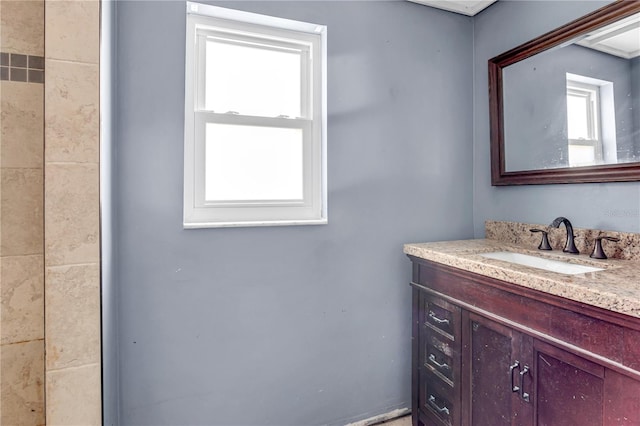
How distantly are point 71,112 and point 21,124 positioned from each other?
1.01ft

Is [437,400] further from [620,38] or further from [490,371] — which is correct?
[620,38]

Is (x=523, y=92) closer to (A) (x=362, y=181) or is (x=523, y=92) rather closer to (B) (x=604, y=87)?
(B) (x=604, y=87)

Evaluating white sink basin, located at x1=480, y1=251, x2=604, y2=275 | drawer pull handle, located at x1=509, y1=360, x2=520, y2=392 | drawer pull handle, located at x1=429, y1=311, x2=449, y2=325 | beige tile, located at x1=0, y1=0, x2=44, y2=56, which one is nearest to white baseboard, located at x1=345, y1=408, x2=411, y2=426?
drawer pull handle, located at x1=429, y1=311, x2=449, y2=325

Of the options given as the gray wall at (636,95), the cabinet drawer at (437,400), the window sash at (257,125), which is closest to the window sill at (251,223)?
the window sash at (257,125)

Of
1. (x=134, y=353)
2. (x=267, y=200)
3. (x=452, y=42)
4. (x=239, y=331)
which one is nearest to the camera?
(x=134, y=353)

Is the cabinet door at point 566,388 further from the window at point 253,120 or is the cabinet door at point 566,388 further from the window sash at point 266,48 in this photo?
the window sash at point 266,48

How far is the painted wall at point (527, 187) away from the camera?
1.42m

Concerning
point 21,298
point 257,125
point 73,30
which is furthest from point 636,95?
point 21,298

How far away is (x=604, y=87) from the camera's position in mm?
1445

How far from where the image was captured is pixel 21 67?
3.71 ft

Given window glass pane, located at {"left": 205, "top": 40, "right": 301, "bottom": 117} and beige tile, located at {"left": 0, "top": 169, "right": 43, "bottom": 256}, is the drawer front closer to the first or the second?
window glass pane, located at {"left": 205, "top": 40, "right": 301, "bottom": 117}

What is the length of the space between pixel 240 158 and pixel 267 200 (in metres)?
0.26

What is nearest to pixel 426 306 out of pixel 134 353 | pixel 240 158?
pixel 240 158

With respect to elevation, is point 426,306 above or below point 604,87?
below
